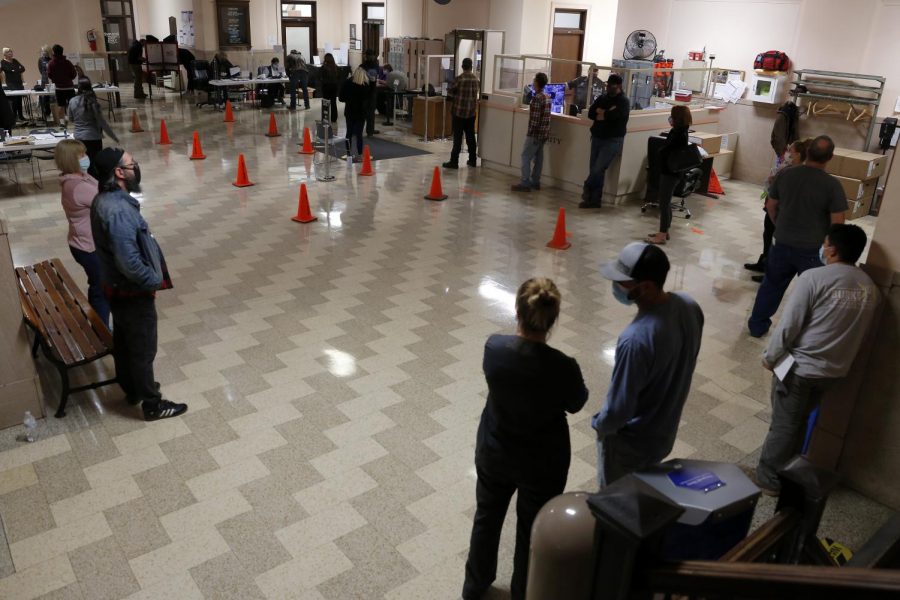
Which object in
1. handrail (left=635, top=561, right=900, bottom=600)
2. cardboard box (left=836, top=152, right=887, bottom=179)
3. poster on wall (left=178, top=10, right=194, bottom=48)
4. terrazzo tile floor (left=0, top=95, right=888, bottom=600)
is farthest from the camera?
poster on wall (left=178, top=10, right=194, bottom=48)

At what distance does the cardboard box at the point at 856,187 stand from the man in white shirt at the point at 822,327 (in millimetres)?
7588

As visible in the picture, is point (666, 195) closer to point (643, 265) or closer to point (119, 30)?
point (643, 265)

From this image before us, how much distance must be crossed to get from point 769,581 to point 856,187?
1089cm

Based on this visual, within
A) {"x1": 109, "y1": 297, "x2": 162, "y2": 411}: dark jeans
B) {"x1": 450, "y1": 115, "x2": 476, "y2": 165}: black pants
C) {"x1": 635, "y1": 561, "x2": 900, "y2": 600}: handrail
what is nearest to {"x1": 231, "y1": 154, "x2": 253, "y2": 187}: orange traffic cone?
{"x1": 450, "y1": 115, "x2": 476, "y2": 165}: black pants

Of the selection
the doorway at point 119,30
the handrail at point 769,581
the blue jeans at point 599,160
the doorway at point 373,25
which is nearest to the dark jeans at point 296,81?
the doorway at point 373,25

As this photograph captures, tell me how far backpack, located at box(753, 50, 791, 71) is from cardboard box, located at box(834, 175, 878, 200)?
2357 millimetres

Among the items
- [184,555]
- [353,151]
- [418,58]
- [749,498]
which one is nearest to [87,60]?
[418,58]

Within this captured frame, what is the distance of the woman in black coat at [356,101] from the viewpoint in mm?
13016

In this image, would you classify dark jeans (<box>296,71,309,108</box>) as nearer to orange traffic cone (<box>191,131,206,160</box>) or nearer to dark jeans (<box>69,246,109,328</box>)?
orange traffic cone (<box>191,131,206,160</box>)

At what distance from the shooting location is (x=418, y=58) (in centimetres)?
1775

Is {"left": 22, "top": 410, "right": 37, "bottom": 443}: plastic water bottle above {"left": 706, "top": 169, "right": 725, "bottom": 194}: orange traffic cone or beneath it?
beneath

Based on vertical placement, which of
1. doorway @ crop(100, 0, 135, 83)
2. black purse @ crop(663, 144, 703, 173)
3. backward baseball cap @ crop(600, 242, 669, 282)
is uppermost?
doorway @ crop(100, 0, 135, 83)

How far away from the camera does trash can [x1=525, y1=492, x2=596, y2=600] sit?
1625 millimetres

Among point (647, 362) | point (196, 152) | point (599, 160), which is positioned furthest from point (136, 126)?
point (647, 362)
